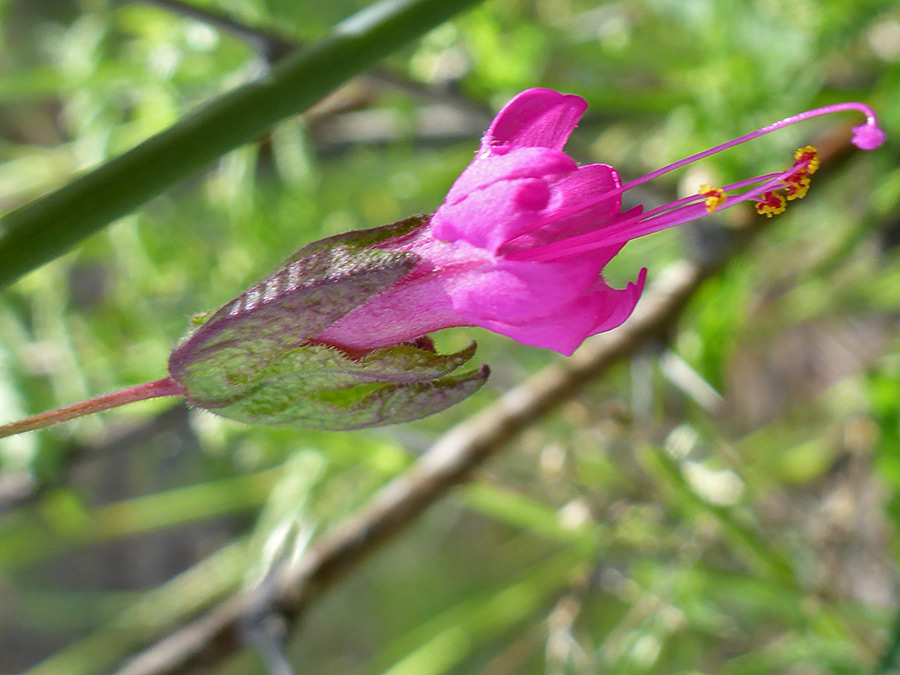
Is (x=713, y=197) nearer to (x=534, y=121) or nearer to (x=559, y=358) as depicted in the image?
(x=534, y=121)

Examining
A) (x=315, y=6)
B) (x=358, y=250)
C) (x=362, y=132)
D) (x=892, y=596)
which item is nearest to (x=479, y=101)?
(x=315, y=6)

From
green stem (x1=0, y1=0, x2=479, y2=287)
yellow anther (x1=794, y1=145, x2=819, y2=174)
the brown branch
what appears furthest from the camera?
the brown branch

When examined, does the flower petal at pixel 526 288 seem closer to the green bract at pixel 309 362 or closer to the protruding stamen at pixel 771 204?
the green bract at pixel 309 362

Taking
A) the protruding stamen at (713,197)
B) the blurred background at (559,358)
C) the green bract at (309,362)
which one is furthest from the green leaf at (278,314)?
the blurred background at (559,358)

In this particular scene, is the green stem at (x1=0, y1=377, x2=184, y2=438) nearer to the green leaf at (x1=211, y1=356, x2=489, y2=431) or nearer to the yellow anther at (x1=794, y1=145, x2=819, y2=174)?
the green leaf at (x1=211, y1=356, x2=489, y2=431)

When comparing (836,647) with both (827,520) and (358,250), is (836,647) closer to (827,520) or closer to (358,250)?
(827,520)

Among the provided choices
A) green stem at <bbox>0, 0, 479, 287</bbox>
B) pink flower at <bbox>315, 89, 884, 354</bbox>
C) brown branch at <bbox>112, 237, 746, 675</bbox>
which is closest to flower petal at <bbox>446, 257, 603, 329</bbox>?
pink flower at <bbox>315, 89, 884, 354</bbox>
